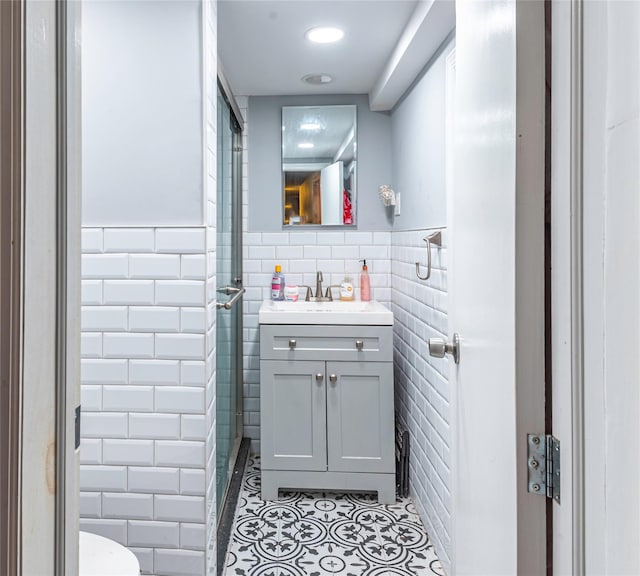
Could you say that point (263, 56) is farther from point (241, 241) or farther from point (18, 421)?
point (18, 421)

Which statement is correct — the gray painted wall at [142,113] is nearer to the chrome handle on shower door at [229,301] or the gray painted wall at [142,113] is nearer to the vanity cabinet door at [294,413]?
the chrome handle on shower door at [229,301]

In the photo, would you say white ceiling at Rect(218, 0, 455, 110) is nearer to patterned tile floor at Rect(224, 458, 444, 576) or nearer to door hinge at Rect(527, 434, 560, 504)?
door hinge at Rect(527, 434, 560, 504)

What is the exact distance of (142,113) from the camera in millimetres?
1472

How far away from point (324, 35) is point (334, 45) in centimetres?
11

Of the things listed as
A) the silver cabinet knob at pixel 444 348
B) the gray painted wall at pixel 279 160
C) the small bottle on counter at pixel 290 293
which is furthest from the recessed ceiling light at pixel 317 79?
the silver cabinet knob at pixel 444 348

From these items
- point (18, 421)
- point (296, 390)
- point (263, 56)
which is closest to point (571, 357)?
point (18, 421)

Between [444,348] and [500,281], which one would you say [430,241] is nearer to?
[444,348]

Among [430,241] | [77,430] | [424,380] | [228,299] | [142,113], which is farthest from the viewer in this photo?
[228,299]

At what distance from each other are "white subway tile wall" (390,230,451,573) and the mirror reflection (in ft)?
1.44

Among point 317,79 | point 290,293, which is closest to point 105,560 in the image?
point 290,293

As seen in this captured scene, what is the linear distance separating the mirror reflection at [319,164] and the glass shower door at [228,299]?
320mm

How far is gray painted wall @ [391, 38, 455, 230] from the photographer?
184 centimetres

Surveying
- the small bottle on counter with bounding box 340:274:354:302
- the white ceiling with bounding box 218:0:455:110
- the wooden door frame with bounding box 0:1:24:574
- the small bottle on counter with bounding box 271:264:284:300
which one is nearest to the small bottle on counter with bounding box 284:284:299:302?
the small bottle on counter with bounding box 271:264:284:300

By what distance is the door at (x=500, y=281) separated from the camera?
1.95 feet
